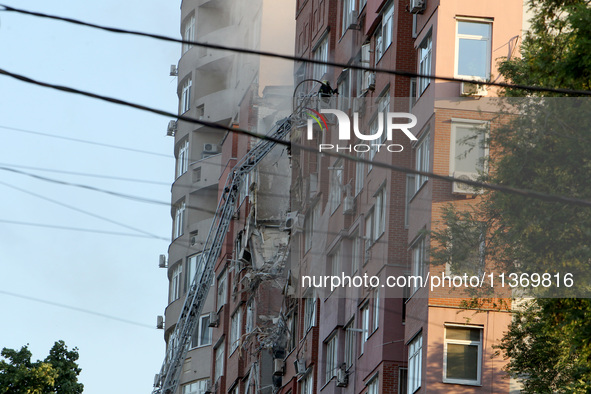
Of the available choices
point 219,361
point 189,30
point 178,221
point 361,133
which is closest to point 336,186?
point 361,133

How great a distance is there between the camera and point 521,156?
889 inches

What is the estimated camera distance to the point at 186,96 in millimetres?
68938

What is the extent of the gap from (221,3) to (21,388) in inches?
1114

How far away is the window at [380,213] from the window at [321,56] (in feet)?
33.7

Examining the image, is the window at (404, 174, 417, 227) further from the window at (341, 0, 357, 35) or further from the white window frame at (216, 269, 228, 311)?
the white window frame at (216, 269, 228, 311)

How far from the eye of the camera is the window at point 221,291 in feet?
184

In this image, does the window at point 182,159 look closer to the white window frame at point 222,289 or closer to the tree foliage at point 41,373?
the white window frame at point 222,289

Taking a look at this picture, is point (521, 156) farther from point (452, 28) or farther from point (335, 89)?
point (335, 89)

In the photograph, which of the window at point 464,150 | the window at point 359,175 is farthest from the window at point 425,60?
the window at point 359,175

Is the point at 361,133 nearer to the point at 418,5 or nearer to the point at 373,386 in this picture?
the point at 418,5

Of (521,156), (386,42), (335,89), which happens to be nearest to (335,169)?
(335,89)

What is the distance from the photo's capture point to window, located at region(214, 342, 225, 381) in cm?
5487

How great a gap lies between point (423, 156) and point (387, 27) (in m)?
5.48

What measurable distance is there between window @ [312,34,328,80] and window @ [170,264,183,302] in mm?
20774
